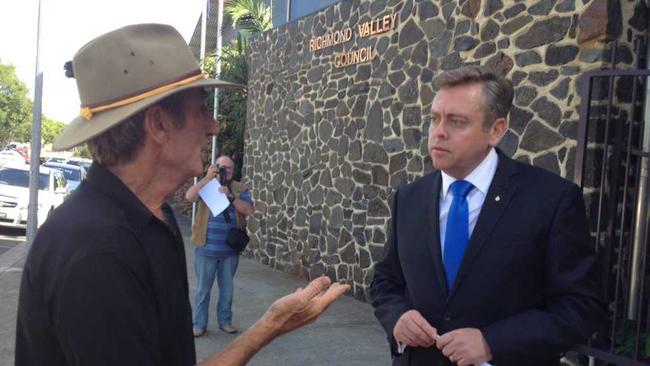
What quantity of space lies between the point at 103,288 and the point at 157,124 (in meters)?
0.46

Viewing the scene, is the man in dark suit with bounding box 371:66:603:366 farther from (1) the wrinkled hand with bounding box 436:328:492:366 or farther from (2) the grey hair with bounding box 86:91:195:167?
(2) the grey hair with bounding box 86:91:195:167

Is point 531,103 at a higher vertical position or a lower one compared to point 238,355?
higher

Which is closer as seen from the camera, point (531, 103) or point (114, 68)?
point (114, 68)

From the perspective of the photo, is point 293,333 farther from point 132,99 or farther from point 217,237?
point 132,99

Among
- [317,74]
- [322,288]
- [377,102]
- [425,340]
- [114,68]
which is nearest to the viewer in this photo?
[114,68]

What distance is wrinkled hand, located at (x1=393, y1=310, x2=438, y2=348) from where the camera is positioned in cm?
247

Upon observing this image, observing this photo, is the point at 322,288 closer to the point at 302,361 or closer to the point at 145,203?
the point at 145,203

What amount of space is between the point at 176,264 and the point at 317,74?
872 centimetres

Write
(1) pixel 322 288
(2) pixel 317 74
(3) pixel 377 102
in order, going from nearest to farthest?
(1) pixel 322 288 → (3) pixel 377 102 → (2) pixel 317 74

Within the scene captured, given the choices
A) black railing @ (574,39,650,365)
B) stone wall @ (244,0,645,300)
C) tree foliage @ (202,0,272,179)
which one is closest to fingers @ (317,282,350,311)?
black railing @ (574,39,650,365)

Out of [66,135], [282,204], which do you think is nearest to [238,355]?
[66,135]

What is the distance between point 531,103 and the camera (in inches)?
233

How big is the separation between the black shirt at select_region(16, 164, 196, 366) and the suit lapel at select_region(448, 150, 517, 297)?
1.18m

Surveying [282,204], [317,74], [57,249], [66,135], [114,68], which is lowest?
[282,204]
